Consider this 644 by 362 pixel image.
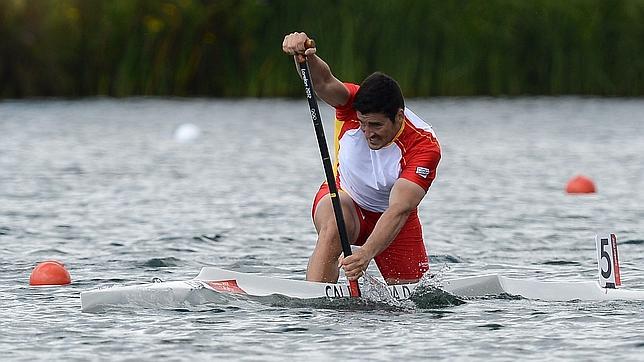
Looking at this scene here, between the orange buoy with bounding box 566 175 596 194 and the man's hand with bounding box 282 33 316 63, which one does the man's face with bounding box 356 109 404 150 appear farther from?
the orange buoy with bounding box 566 175 596 194

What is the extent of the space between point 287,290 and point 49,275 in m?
1.96

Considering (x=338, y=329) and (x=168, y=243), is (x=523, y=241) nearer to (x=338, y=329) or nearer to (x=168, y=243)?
(x=168, y=243)

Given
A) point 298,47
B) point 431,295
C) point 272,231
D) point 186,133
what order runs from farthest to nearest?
point 186,133
point 272,231
point 431,295
point 298,47

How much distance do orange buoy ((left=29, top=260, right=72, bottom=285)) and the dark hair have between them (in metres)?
2.71

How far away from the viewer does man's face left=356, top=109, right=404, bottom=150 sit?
8.69 metres

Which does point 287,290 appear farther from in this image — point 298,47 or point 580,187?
point 580,187

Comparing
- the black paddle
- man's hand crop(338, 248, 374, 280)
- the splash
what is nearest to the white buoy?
the splash

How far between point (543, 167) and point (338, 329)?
1304 centimetres

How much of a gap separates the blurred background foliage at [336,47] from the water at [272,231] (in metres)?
2.43

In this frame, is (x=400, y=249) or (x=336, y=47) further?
(x=336, y=47)

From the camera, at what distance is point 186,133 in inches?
1058

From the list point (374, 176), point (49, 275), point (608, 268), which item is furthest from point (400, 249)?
point (49, 275)

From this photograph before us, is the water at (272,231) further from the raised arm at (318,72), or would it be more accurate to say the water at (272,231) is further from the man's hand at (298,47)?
the man's hand at (298,47)

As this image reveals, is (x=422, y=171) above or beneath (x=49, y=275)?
above
